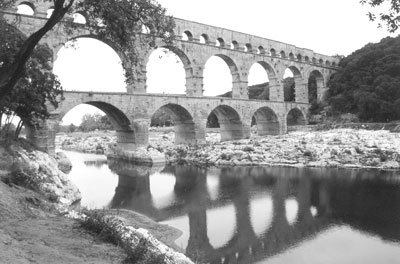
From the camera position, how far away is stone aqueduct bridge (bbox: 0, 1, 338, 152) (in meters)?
25.1

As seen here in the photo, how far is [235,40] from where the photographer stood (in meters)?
38.3

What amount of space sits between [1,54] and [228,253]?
8.05 metres

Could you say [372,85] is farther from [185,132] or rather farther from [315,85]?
[185,132]

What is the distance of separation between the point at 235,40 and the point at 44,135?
75.0ft

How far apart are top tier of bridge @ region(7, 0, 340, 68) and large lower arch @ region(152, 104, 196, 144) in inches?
264

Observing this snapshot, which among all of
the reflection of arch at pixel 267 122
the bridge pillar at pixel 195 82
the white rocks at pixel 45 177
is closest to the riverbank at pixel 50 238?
the white rocks at pixel 45 177

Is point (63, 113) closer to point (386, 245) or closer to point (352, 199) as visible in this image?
point (352, 199)

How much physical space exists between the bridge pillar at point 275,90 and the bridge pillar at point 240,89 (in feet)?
17.8

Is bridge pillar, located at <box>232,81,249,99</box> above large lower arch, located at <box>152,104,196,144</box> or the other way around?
above

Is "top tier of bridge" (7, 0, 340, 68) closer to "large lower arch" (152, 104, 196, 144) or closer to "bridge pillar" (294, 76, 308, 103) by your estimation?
"bridge pillar" (294, 76, 308, 103)

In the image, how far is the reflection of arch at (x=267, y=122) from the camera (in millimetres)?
41841

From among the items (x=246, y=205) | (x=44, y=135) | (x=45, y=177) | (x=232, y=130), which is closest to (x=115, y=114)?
(x=44, y=135)

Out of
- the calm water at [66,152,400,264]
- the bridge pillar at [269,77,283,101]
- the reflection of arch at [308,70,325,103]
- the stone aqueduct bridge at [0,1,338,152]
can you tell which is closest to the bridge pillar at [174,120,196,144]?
the stone aqueduct bridge at [0,1,338,152]

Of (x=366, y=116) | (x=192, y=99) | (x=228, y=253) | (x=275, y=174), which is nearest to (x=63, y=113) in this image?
(x=192, y=99)
